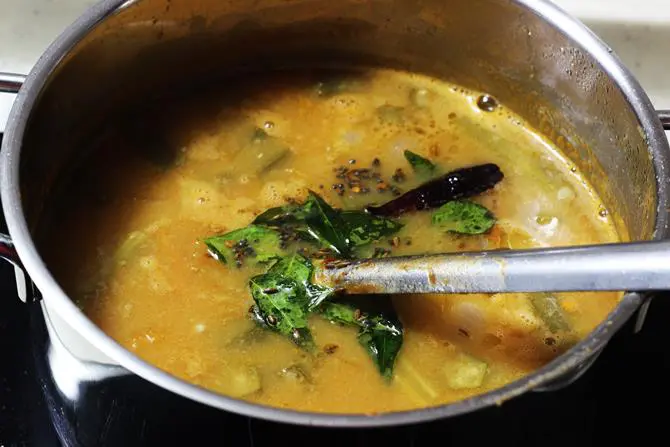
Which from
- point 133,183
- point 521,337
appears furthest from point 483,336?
point 133,183

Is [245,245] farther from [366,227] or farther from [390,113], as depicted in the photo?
[390,113]

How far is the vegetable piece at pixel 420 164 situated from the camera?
4.00 ft

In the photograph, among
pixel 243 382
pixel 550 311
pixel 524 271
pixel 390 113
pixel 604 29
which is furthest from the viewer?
pixel 604 29

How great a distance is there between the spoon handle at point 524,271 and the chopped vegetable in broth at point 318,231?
88 mm

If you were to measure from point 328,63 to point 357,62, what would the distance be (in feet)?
0.15

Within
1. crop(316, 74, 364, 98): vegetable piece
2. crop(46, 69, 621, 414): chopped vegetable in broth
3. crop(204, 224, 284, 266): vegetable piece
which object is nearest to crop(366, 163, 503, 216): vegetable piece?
crop(46, 69, 621, 414): chopped vegetable in broth

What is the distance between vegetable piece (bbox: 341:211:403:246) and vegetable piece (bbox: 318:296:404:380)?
0.11 m

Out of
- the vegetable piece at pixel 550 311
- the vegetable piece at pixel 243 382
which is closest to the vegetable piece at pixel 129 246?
the vegetable piece at pixel 243 382

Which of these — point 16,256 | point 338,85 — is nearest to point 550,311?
point 338,85

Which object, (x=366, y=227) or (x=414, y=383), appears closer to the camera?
(x=414, y=383)

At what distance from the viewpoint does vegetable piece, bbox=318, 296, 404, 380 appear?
0.98m

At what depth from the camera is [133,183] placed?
1.20m

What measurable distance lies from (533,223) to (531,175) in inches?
3.9

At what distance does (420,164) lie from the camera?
1.22m
